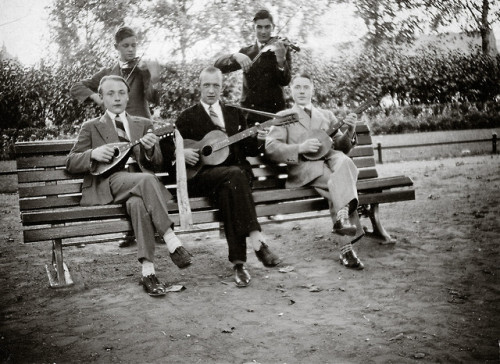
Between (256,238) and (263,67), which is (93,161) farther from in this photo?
(263,67)

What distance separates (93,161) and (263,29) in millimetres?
2122

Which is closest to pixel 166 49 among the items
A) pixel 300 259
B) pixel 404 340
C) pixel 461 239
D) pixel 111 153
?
pixel 111 153

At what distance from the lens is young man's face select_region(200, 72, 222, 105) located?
415 centimetres

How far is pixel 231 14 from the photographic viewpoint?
21.3ft

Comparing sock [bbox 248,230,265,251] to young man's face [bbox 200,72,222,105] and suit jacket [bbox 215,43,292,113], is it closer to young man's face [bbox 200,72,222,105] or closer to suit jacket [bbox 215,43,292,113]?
young man's face [bbox 200,72,222,105]

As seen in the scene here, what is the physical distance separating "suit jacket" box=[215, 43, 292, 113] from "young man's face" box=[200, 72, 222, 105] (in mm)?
640

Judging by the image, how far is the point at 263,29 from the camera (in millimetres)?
4758

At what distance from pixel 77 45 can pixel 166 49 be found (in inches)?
45.1

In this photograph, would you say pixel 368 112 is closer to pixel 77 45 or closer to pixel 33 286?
pixel 77 45

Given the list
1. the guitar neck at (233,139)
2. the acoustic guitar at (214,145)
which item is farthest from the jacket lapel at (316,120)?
the guitar neck at (233,139)

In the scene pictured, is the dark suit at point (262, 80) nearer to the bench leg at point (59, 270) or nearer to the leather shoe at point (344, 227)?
the leather shoe at point (344, 227)

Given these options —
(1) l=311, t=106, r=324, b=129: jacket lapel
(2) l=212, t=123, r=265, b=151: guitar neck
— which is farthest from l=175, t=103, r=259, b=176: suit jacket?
(1) l=311, t=106, r=324, b=129: jacket lapel

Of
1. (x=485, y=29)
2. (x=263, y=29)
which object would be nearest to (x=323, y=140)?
(x=263, y=29)

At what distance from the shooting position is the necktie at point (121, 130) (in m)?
3.94
